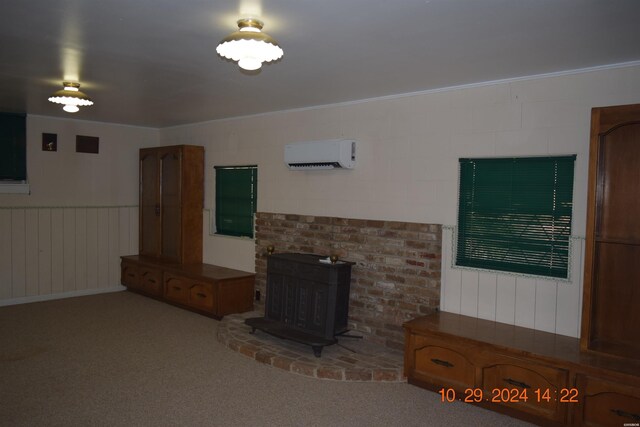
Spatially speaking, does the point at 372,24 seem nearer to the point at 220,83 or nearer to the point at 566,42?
the point at 566,42

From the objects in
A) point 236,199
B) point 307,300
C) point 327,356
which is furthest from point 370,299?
point 236,199

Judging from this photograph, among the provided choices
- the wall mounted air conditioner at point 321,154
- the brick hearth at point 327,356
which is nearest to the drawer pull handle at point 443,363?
the brick hearth at point 327,356

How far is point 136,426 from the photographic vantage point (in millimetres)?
3160

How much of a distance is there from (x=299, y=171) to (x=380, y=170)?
1.11 meters

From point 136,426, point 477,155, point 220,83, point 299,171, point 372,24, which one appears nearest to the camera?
point 372,24

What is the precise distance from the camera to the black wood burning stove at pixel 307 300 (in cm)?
439

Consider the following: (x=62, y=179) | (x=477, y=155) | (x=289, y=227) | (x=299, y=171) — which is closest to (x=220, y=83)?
(x=299, y=171)

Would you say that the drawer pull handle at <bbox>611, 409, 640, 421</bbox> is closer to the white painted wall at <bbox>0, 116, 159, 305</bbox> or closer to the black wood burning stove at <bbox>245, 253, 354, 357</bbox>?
the black wood burning stove at <bbox>245, 253, 354, 357</bbox>

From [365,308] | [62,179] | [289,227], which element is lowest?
[365,308]

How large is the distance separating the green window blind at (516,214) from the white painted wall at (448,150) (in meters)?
0.08

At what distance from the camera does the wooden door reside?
313 centimetres

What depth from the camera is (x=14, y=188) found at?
6.23 meters

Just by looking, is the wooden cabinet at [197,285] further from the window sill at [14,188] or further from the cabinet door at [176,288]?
the window sill at [14,188]
